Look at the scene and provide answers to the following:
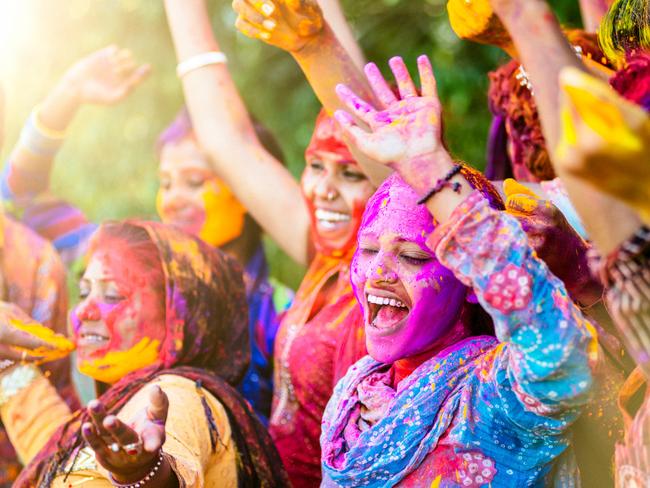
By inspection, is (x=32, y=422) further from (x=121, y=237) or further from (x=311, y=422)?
(x=311, y=422)

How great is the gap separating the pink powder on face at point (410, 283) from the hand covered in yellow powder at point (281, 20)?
596 mm

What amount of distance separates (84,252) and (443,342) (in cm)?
201

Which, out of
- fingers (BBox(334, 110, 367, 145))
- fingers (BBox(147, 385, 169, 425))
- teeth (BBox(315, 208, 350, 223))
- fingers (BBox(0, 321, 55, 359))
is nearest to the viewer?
fingers (BBox(334, 110, 367, 145))

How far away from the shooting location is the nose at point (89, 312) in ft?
9.60

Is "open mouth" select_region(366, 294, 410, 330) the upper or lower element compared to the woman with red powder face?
upper

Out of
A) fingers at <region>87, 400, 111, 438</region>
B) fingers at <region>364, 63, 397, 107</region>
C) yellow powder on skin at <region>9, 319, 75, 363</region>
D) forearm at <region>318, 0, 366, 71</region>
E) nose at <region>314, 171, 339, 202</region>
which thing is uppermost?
fingers at <region>364, 63, 397, 107</region>

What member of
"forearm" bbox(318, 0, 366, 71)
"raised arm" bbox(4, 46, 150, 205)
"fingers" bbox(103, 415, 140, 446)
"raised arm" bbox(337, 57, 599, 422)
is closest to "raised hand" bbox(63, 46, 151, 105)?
"raised arm" bbox(4, 46, 150, 205)

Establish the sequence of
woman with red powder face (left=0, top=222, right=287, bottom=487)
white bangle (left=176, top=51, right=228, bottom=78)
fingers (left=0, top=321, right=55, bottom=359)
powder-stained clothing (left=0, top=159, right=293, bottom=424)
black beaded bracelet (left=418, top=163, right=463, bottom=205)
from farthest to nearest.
Answer: white bangle (left=176, top=51, right=228, bottom=78) < powder-stained clothing (left=0, top=159, right=293, bottom=424) < fingers (left=0, top=321, right=55, bottom=359) < woman with red powder face (left=0, top=222, right=287, bottom=487) < black beaded bracelet (left=418, top=163, right=463, bottom=205)

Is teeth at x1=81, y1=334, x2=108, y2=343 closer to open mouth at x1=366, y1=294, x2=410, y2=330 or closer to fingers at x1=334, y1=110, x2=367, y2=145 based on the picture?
open mouth at x1=366, y1=294, x2=410, y2=330

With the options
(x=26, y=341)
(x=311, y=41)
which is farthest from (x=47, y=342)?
(x=311, y=41)

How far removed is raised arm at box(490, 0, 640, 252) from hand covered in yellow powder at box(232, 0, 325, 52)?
756 millimetres

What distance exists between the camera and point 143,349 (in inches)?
115

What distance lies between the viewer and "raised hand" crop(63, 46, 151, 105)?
3967 millimetres

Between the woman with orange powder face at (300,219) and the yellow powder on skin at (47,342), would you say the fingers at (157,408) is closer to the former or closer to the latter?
the woman with orange powder face at (300,219)
